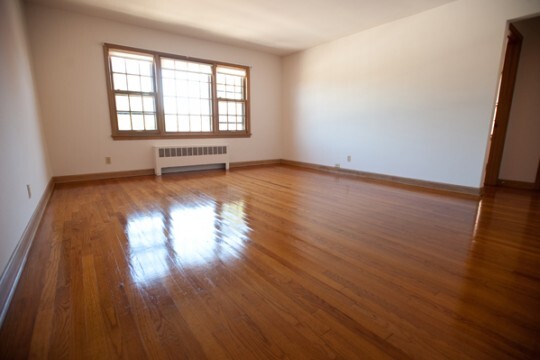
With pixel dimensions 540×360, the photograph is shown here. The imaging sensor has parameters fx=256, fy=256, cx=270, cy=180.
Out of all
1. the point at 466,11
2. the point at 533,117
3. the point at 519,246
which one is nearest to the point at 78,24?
the point at 466,11

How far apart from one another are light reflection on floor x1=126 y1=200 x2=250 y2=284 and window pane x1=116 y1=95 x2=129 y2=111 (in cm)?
268

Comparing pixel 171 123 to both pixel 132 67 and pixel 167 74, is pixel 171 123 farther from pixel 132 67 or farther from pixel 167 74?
pixel 132 67

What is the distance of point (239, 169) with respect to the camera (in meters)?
5.84

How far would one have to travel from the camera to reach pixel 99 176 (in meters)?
4.52

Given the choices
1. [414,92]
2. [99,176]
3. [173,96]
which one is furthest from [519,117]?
[99,176]

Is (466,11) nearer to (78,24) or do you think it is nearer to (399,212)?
(399,212)

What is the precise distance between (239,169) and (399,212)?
3.67 m

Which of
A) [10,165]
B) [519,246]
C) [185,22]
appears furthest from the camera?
[185,22]

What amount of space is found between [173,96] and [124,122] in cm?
106

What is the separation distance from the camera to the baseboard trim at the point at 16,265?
53.2 inches

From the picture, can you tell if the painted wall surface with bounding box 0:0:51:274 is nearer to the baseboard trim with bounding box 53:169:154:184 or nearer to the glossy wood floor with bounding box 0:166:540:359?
the glossy wood floor with bounding box 0:166:540:359

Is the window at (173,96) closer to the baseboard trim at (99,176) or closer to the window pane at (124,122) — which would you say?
the window pane at (124,122)

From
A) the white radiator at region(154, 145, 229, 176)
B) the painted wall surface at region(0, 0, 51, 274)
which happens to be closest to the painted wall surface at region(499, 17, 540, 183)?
the white radiator at region(154, 145, 229, 176)

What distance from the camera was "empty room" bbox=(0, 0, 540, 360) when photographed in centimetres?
126
